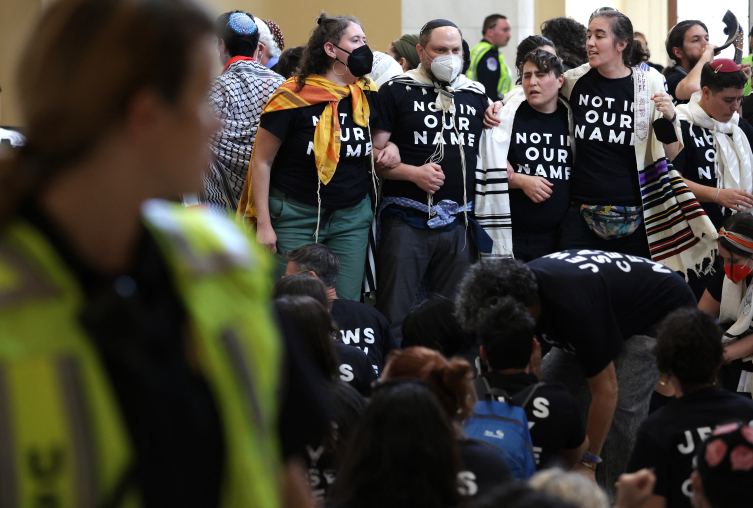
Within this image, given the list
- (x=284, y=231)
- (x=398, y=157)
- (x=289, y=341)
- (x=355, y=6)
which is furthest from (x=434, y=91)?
(x=355, y=6)

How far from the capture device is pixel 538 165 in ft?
13.9

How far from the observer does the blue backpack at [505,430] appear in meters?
2.13

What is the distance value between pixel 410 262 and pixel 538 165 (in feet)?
2.83

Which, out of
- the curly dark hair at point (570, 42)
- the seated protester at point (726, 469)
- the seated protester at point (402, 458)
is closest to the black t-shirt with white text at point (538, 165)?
the curly dark hair at point (570, 42)

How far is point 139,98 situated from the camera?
0.85 m

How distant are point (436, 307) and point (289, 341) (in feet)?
6.31

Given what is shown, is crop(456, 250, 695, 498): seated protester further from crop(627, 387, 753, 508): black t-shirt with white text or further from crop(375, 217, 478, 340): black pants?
crop(375, 217, 478, 340): black pants

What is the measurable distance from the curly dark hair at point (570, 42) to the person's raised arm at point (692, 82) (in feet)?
2.30

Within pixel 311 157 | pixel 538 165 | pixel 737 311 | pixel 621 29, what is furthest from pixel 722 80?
pixel 311 157

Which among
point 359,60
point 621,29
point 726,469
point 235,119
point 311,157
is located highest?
point 621,29

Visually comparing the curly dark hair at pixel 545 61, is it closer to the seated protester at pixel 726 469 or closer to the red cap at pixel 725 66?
the red cap at pixel 725 66

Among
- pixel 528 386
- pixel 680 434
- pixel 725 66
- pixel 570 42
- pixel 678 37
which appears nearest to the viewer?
pixel 680 434

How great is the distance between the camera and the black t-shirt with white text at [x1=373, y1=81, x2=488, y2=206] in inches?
159

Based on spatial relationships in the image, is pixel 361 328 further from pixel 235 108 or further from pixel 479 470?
pixel 235 108
